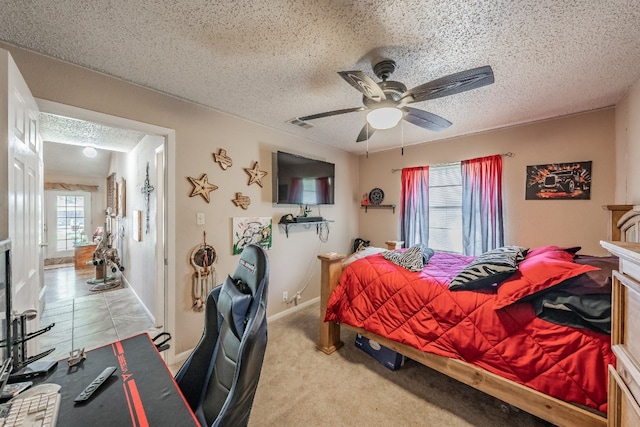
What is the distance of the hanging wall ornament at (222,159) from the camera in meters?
2.54

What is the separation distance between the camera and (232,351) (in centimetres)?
102

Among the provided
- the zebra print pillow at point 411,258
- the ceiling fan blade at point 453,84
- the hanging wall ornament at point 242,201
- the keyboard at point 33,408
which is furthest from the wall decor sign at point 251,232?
the ceiling fan blade at point 453,84

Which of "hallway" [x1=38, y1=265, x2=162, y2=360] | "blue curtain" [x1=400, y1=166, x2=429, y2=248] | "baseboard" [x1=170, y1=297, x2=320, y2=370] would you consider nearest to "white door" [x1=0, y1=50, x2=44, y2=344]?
"baseboard" [x1=170, y1=297, x2=320, y2=370]

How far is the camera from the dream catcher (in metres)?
2.40

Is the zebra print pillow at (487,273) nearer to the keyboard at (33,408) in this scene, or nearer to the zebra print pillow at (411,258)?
the zebra print pillow at (411,258)

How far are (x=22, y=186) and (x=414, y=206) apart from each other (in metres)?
3.97

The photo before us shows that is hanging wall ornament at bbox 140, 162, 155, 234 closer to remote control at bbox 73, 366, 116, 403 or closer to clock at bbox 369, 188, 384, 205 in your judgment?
remote control at bbox 73, 366, 116, 403

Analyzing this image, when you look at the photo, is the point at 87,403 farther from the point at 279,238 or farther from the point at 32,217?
the point at 279,238

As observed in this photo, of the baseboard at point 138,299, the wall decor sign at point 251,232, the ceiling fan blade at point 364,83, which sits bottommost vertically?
the baseboard at point 138,299

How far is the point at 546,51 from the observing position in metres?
1.58

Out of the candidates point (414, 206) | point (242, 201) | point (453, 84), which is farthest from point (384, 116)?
point (414, 206)

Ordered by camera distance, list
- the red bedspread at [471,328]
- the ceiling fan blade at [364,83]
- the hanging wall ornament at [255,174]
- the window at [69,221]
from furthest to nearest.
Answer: the window at [69,221] < the hanging wall ornament at [255,174] < the ceiling fan blade at [364,83] < the red bedspread at [471,328]

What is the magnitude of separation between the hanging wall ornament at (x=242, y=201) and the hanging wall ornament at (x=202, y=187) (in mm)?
283

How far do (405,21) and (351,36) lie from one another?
31 centimetres
